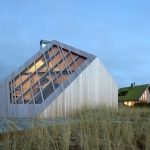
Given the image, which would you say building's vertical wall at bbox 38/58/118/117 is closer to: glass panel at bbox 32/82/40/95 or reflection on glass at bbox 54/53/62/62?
glass panel at bbox 32/82/40/95

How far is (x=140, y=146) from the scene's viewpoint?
4.29 m

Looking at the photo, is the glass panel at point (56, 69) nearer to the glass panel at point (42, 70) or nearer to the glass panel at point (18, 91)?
the glass panel at point (42, 70)

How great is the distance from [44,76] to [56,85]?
94 centimetres

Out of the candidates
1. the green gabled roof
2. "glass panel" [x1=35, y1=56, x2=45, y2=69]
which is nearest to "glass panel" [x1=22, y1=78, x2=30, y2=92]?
"glass panel" [x1=35, y1=56, x2=45, y2=69]

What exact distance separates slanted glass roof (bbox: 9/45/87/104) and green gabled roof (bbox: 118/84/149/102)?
26.3 meters

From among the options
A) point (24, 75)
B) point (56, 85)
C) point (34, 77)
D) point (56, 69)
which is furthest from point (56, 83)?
point (24, 75)

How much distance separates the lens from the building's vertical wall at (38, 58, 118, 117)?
10.7 m

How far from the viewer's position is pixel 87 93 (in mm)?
12000

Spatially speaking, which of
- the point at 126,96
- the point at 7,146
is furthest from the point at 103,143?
the point at 126,96

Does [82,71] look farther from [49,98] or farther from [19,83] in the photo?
[19,83]

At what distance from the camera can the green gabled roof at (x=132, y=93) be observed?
3834 centimetres

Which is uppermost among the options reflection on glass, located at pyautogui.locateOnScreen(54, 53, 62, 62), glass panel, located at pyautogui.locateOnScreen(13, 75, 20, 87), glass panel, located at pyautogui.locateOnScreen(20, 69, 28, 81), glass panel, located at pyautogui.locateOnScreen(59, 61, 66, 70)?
reflection on glass, located at pyautogui.locateOnScreen(54, 53, 62, 62)

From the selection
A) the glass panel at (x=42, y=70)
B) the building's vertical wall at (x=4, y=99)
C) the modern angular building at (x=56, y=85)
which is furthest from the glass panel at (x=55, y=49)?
the building's vertical wall at (x=4, y=99)

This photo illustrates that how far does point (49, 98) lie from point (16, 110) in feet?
5.11
